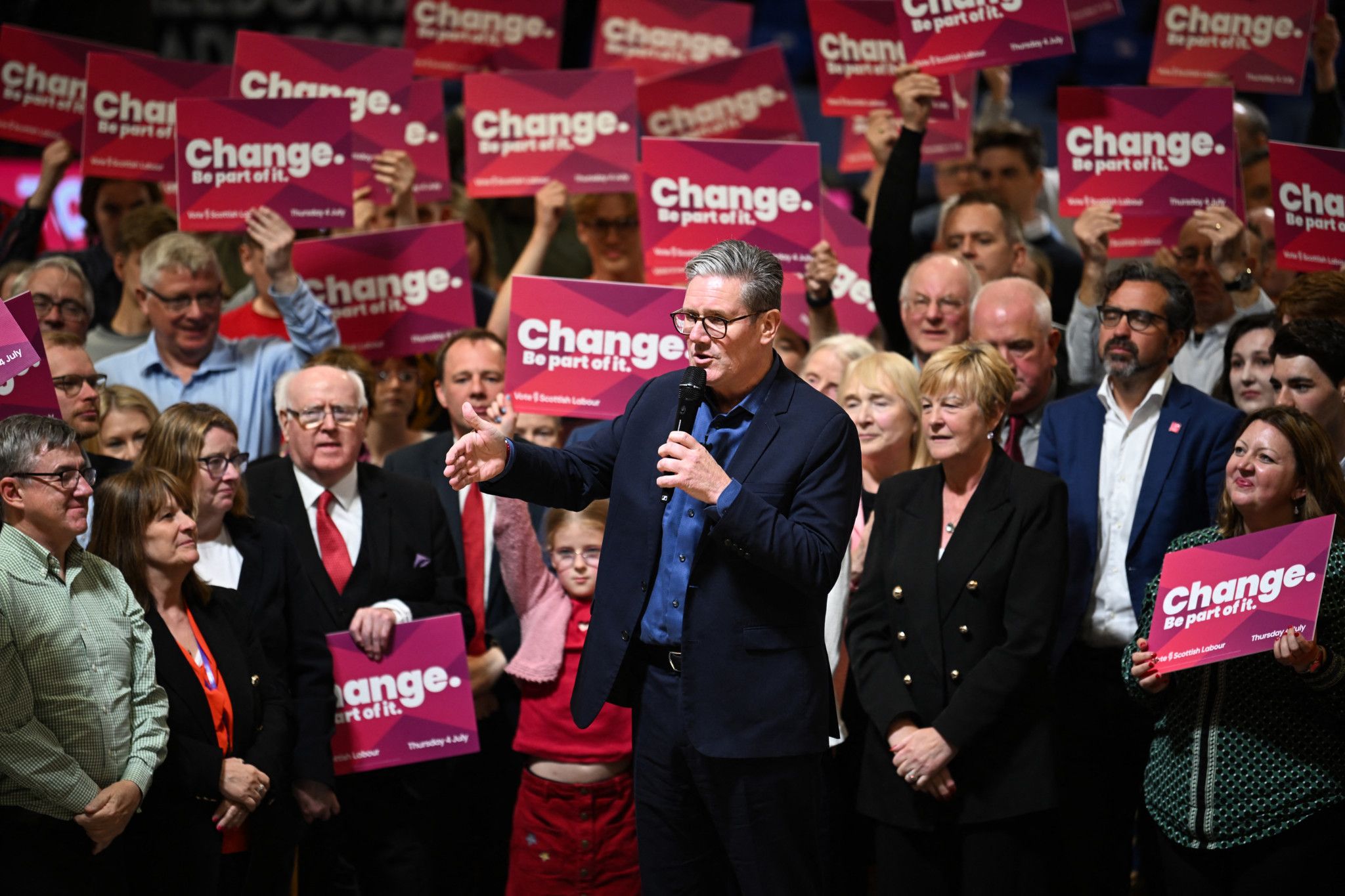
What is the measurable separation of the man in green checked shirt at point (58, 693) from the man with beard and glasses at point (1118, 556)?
2.51 metres

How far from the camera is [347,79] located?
19.7 feet

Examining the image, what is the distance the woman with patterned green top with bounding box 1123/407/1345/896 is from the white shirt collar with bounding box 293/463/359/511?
2326mm

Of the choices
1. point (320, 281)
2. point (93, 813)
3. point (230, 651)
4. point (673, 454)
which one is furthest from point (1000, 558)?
point (320, 281)

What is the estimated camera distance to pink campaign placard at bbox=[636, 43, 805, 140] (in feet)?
21.1

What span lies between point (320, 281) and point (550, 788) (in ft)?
7.33

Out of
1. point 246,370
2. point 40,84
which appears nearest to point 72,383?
point 246,370

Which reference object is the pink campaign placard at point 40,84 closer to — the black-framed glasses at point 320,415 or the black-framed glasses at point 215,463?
the black-framed glasses at point 320,415

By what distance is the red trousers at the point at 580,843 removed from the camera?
4.18 metres

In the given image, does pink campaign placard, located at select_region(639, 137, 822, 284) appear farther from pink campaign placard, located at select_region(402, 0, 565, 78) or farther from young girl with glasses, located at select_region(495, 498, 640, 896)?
pink campaign placard, located at select_region(402, 0, 565, 78)

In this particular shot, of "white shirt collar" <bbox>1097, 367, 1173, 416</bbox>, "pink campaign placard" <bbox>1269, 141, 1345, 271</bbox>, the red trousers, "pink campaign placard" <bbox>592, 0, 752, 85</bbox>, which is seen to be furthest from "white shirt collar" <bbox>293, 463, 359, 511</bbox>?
"pink campaign placard" <bbox>1269, 141, 1345, 271</bbox>


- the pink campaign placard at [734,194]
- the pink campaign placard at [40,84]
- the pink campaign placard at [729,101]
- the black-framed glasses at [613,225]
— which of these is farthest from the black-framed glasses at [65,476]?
the pink campaign placard at [729,101]

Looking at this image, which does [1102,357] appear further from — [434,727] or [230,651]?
[230,651]

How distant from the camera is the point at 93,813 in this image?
345cm

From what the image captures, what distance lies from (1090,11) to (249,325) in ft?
12.3
